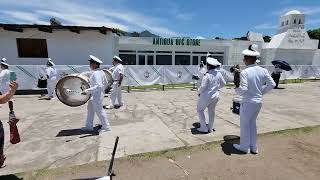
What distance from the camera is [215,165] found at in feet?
16.3

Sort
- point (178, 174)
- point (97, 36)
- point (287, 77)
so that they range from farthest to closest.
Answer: point (287, 77)
point (97, 36)
point (178, 174)

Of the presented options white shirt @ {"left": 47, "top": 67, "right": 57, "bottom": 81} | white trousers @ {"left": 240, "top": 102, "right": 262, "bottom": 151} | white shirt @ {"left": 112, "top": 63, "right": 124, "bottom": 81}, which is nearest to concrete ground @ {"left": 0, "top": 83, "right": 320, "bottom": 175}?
white trousers @ {"left": 240, "top": 102, "right": 262, "bottom": 151}

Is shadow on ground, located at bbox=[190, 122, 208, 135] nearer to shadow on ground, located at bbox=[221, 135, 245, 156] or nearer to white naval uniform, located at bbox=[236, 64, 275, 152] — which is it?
shadow on ground, located at bbox=[221, 135, 245, 156]

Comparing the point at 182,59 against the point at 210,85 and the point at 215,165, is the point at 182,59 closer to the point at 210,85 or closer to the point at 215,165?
the point at 210,85

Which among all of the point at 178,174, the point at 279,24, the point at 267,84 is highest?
the point at 279,24

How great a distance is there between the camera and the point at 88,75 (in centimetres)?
701

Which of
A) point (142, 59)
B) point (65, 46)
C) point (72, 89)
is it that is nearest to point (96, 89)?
point (72, 89)

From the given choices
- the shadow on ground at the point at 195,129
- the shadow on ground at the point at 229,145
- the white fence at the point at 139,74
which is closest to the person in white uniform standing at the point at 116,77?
the shadow on ground at the point at 195,129

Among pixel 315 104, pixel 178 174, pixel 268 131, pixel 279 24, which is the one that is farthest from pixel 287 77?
pixel 279 24

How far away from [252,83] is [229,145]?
62.0 inches

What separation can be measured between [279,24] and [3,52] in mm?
36621

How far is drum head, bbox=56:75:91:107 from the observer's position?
6.60 meters

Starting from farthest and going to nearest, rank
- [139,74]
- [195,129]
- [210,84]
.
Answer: [139,74], [195,129], [210,84]

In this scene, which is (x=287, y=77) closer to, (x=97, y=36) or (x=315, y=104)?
(x=315, y=104)
